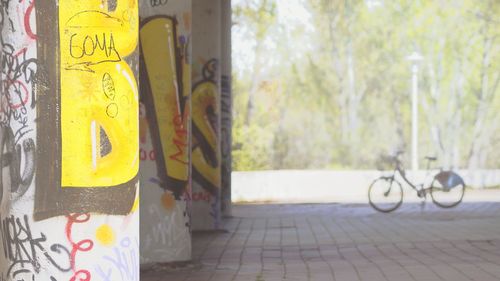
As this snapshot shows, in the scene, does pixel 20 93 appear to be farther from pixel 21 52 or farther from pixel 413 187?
pixel 413 187

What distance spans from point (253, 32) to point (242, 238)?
27.6 metres

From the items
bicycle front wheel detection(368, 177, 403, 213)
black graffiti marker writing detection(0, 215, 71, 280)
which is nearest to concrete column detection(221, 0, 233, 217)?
bicycle front wheel detection(368, 177, 403, 213)

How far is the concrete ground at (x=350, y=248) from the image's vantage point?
11.4 m

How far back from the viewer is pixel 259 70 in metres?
45.3

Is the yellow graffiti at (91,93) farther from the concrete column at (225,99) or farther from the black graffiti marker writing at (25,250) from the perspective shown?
the concrete column at (225,99)

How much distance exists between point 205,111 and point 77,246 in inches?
494

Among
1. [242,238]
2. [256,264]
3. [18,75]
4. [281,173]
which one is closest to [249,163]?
[281,173]

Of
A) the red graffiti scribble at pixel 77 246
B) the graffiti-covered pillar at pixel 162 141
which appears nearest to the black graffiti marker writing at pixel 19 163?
the red graffiti scribble at pixel 77 246

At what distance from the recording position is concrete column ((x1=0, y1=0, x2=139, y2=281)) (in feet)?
20.4

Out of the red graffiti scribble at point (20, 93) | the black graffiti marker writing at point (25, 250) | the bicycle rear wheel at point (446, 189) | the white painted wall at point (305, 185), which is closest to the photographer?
the black graffiti marker writing at point (25, 250)

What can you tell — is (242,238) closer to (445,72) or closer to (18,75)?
(18,75)

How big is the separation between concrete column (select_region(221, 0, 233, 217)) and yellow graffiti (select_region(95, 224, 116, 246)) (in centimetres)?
1430

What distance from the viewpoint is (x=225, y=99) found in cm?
2067

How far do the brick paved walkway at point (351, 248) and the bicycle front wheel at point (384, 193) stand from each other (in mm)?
300
